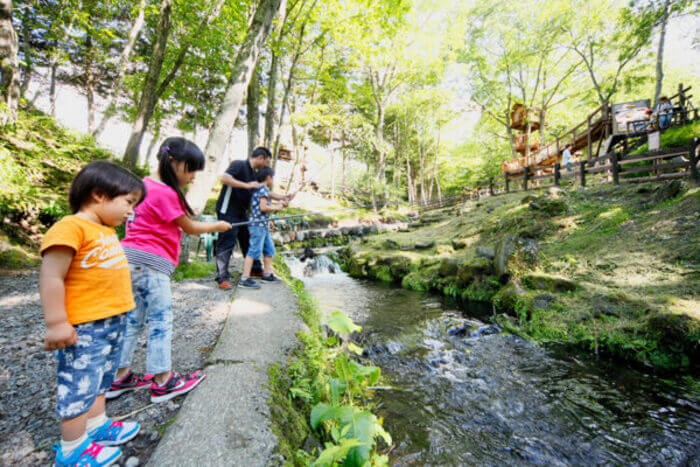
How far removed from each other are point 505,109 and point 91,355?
25360 millimetres

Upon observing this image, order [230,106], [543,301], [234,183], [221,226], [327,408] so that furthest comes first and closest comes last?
[543,301]
[230,106]
[234,183]
[221,226]
[327,408]

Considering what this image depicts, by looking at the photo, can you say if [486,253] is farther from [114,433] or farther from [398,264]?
[114,433]

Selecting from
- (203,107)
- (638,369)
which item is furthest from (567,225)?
(203,107)

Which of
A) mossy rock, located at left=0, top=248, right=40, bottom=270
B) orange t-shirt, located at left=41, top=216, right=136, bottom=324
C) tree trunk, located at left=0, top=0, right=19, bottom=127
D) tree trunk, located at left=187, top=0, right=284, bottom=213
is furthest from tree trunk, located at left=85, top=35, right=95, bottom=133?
orange t-shirt, located at left=41, top=216, right=136, bottom=324

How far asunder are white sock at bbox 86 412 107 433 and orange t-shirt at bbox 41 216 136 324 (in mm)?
499

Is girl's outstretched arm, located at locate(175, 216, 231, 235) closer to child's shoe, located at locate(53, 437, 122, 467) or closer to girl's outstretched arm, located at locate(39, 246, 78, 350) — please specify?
girl's outstretched arm, located at locate(39, 246, 78, 350)

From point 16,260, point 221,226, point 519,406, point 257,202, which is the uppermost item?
point 257,202

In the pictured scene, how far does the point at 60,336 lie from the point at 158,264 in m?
0.71

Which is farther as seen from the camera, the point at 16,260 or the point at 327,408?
the point at 16,260

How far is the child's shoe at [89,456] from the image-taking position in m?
1.20

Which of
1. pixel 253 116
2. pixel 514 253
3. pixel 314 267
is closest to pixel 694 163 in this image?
pixel 514 253

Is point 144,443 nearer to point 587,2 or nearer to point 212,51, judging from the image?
point 212,51

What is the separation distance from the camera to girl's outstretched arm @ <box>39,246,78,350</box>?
3.90 ft

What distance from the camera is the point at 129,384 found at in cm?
183
